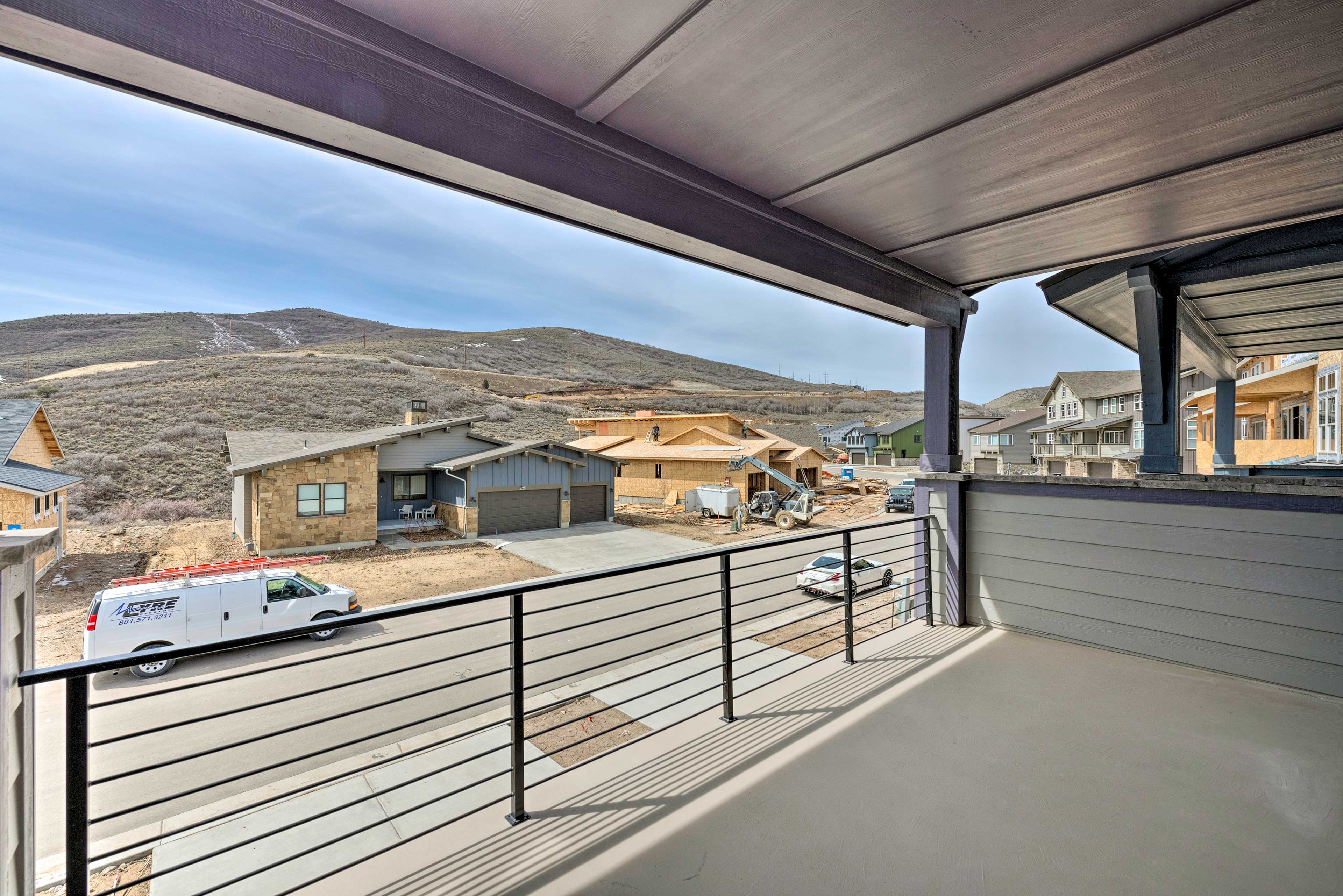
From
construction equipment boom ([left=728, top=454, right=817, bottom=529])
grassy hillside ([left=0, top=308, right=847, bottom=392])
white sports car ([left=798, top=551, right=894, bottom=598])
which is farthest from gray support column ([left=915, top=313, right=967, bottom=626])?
grassy hillside ([left=0, top=308, right=847, bottom=392])

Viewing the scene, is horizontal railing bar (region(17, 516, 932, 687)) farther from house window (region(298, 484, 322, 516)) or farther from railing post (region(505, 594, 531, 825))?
house window (region(298, 484, 322, 516))

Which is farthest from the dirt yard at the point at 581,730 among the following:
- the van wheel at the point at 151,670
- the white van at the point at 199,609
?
the van wheel at the point at 151,670

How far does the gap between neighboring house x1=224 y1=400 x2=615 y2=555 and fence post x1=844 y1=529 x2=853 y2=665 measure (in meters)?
9.56

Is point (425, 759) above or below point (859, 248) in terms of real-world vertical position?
below

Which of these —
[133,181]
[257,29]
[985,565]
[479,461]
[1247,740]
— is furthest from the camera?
[133,181]

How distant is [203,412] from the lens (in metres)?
16.1

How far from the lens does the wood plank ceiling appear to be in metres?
1.09

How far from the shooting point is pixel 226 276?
109 feet

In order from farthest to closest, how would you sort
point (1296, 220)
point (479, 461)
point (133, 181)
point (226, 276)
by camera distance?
point (226, 276) → point (133, 181) → point (479, 461) → point (1296, 220)

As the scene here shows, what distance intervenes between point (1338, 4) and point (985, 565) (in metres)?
2.54

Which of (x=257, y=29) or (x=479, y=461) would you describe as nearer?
(x=257, y=29)

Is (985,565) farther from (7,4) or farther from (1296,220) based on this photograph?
(7,4)

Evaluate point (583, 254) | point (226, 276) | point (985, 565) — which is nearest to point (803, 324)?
point (583, 254)

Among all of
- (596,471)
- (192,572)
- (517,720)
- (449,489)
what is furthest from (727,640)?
(596,471)
